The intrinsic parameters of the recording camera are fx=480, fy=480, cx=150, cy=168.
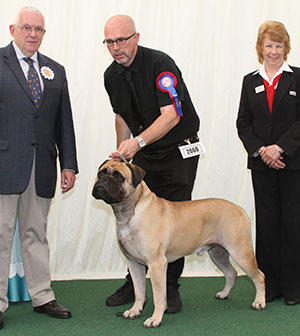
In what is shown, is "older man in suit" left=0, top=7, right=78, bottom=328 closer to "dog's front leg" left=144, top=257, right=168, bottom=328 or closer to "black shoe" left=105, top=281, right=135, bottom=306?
"black shoe" left=105, top=281, right=135, bottom=306

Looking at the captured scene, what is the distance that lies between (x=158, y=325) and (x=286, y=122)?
1.92m

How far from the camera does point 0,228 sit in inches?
136

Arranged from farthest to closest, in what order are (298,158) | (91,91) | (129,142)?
1. (91,91)
2. (298,158)
3. (129,142)

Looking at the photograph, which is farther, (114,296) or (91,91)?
(91,91)

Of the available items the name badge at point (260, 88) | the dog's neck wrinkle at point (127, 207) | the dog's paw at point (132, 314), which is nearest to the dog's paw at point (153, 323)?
the dog's paw at point (132, 314)

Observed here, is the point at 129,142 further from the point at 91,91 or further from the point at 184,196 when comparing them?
the point at 91,91

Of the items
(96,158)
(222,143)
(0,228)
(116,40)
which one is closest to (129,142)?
(116,40)

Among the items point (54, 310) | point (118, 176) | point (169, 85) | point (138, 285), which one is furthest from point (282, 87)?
point (54, 310)

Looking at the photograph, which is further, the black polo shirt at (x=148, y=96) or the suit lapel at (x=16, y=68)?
the black polo shirt at (x=148, y=96)

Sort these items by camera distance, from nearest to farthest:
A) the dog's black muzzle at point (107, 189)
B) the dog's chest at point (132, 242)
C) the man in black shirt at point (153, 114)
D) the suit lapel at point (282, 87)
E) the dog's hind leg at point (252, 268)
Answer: the dog's black muzzle at point (107, 189)
the dog's chest at point (132, 242)
the man in black shirt at point (153, 114)
the dog's hind leg at point (252, 268)
the suit lapel at point (282, 87)

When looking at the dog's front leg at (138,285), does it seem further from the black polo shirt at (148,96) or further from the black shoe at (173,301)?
the black polo shirt at (148,96)

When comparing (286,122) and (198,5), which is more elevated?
(198,5)

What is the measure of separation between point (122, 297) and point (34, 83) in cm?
191

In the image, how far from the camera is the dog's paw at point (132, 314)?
12.0ft
